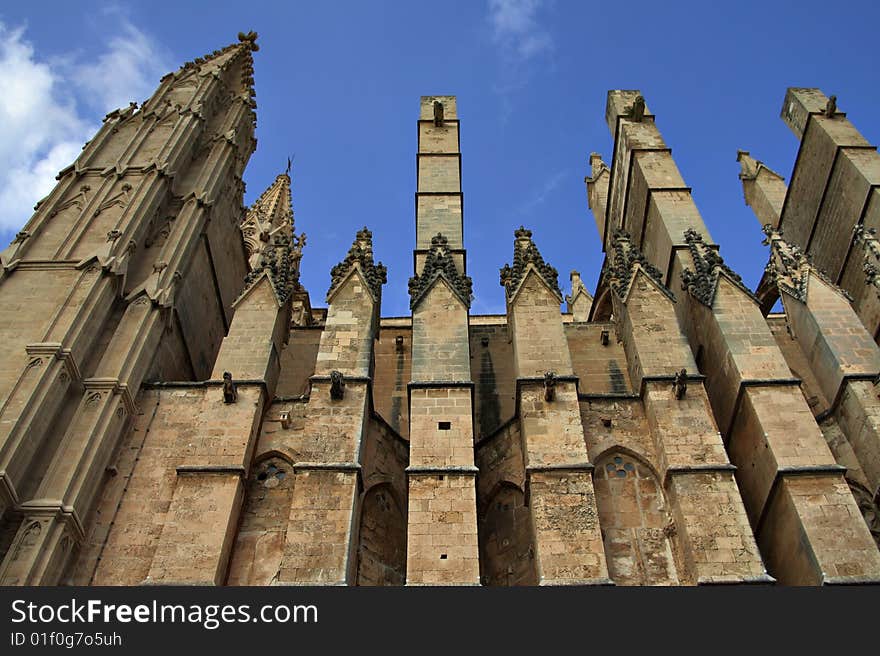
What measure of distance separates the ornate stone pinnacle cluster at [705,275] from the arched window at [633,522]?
3.34m

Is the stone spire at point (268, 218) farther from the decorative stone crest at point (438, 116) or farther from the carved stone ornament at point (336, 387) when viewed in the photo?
the carved stone ornament at point (336, 387)

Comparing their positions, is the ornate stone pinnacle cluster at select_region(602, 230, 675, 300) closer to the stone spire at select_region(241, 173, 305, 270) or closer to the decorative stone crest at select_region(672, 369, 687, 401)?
the decorative stone crest at select_region(672, 369, 687, 401)

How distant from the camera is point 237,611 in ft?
23.0

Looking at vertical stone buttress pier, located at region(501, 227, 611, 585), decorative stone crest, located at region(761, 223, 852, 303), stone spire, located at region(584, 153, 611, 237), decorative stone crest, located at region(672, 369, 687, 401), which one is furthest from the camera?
stone spire, located at region(584, 153, 611, 237)

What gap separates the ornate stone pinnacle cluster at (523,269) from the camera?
519 inches

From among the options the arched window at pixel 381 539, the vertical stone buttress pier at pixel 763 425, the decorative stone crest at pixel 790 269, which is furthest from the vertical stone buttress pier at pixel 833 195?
the arched window at pixel 381 539

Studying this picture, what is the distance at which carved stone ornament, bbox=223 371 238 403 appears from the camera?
35.9ft

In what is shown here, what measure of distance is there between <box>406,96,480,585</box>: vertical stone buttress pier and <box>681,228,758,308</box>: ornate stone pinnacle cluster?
3642mm

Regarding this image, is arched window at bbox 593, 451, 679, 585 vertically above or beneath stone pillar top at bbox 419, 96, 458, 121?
beneath

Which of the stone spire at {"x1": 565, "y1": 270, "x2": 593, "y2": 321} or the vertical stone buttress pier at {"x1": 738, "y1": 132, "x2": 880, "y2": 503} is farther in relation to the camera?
the stone spire at {"x1": 565, "y1": 270, "x2": 593, "y2": 321}

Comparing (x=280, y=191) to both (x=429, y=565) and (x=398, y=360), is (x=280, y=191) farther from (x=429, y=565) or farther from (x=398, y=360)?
(x=429, y=565)

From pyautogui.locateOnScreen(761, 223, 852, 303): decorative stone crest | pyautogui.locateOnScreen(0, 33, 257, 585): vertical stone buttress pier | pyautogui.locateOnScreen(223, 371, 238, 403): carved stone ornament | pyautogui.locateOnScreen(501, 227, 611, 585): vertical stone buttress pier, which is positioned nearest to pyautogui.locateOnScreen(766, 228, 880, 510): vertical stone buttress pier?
pyautogui.locateOnScreen(761, 223, 852, 303): decorative stone crest

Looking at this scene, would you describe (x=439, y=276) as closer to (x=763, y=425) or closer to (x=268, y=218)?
(x=763, y=425)

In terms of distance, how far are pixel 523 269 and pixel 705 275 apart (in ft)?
9.52
